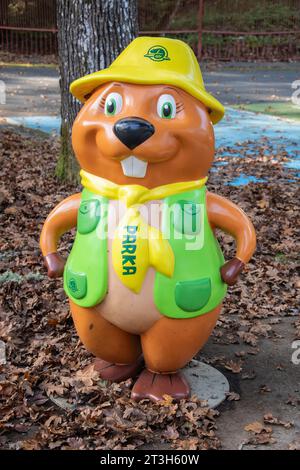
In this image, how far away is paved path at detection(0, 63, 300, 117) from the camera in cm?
1363

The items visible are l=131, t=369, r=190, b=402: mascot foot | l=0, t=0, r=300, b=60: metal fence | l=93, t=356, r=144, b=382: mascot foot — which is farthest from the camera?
A: l=0, t=0, r=300, b=60: metal fence

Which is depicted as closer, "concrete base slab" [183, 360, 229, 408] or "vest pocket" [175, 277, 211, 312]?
"vest pocket" [175, 277, 211, 312]

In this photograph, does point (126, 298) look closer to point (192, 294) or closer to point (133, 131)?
point (192, 294)

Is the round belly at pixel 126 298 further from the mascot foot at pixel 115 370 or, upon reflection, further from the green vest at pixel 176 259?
the mascot foot at pixel 115 370

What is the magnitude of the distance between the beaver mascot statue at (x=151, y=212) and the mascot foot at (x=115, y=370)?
265 millimetres

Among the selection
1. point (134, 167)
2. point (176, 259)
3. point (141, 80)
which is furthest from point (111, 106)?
point (176, 259)

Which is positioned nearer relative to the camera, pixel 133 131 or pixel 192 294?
pixel 133 131

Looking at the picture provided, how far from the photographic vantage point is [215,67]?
2066 centimetres

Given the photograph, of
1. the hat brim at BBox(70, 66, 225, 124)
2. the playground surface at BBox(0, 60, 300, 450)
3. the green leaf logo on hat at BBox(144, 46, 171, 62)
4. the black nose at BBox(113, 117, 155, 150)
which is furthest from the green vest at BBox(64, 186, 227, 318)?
the green leaf logo on hat at BBox(144, 46, 171, 62)

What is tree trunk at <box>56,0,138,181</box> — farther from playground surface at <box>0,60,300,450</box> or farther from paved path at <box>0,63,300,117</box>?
paved path at <box>0,63,300,117</box>

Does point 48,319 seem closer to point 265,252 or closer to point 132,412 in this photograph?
point 132,412

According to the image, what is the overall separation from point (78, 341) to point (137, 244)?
1372mm

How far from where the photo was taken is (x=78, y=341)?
431cm
